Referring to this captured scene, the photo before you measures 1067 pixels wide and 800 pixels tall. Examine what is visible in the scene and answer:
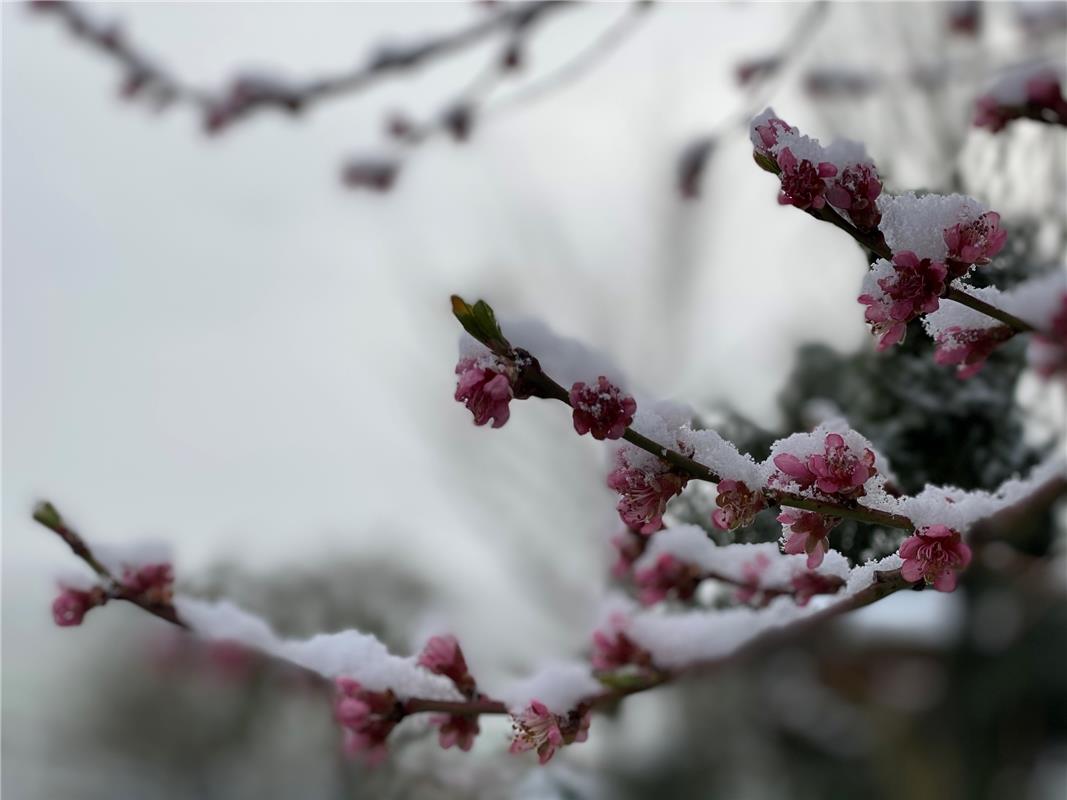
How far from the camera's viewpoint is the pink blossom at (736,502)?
1.81 ft

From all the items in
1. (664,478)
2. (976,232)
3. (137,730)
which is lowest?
(664,478)

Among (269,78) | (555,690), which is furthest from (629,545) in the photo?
(269,78)

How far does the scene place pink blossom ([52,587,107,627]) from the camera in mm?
865

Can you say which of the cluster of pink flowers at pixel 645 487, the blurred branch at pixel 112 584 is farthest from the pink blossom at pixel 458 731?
the cluster of pink flowers at pixel 645 487

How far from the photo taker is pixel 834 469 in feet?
1.85

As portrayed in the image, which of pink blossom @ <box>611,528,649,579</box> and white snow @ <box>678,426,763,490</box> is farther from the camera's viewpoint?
pink blossom @ <box>611,528,649,579</box>

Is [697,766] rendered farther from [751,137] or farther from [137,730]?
[751,137]

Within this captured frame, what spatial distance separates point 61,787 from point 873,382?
7.07 feet

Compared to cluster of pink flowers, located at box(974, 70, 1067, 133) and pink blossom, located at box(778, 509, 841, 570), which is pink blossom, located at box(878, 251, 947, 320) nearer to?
pink blossom, located at box(778, 509, 841, 570)

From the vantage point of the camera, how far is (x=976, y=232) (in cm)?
54

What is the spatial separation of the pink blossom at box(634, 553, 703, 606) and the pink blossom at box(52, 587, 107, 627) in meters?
0.55

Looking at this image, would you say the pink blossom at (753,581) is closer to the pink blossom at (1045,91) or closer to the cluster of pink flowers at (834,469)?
the cluster of pink flowers at (834,469)

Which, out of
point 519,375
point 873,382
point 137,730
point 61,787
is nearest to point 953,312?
point 519,375

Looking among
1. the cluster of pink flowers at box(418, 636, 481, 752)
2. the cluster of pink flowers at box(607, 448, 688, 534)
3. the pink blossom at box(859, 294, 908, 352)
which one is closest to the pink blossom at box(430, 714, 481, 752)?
the cluster of pink flowers at box(418, 636, 481, 752)
